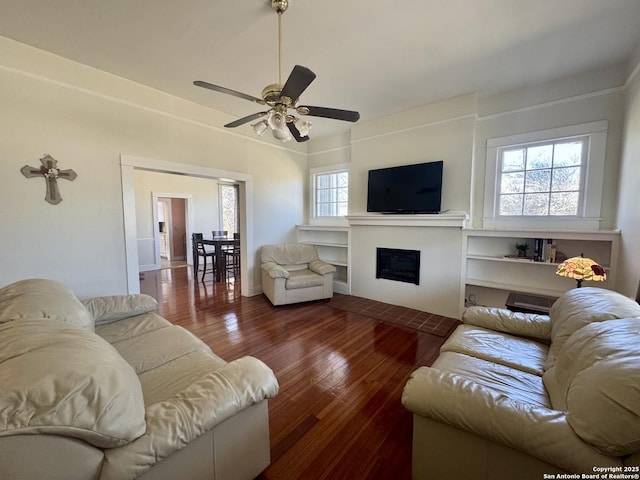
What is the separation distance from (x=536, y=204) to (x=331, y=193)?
3.26 meters

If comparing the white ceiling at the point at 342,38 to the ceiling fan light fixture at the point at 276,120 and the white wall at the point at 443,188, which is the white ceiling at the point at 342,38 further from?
the ceiling fan light fixture at the point at 276,120

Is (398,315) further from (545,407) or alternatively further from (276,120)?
(276,120)

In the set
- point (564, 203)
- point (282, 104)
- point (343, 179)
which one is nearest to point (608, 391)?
point (282, 104)

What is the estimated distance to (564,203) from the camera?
Answer: 3125 millimetres

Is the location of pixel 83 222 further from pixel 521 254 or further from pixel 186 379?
pixel 521 254

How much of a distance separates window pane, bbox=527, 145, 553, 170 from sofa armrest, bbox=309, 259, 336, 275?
9.87 feet

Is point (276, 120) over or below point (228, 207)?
over

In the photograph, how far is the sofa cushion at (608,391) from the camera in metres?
0.82

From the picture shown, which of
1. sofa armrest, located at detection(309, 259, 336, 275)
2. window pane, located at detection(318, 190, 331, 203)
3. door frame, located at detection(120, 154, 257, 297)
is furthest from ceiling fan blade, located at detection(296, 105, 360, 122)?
window pane, located at detection(318, 190, 331, 203)

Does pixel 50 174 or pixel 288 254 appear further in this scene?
pixel 288 254

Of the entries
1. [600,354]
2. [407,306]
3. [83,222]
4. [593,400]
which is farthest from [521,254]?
[83,222]

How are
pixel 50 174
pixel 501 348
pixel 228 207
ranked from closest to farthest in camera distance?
pixel 501 348
pixel 50 174
pixel 228 207

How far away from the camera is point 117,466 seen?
0.83 metres

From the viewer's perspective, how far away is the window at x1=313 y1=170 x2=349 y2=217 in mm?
5133
